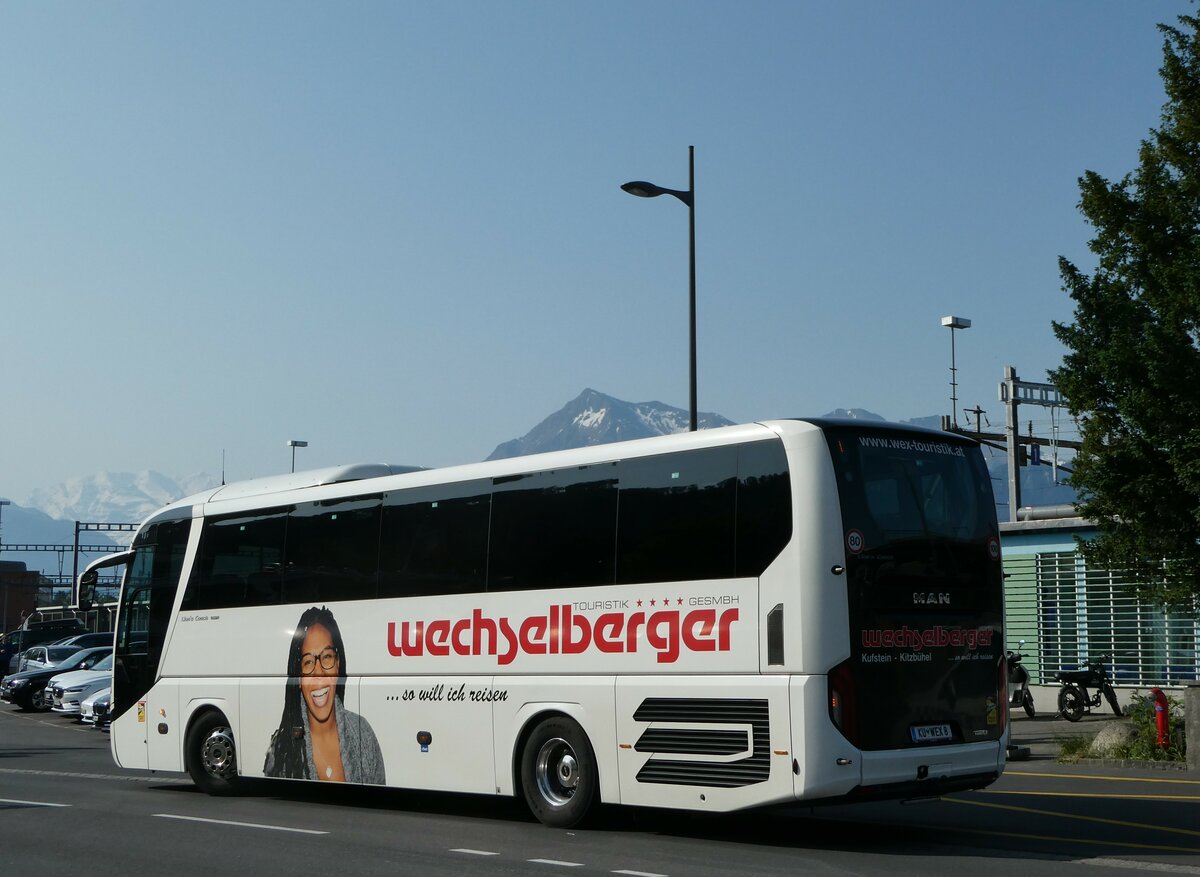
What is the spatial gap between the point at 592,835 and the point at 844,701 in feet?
9.30

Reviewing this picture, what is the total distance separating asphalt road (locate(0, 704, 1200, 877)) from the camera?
10695 millimetres

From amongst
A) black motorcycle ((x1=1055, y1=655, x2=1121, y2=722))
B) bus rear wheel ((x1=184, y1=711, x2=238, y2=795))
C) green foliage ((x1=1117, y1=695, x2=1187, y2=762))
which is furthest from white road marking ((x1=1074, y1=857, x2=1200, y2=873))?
black motorcycle ((x1=1055, y1=655, x2=1121, y2=722))

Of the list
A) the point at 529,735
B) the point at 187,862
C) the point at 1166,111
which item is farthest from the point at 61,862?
the point at 1166,111

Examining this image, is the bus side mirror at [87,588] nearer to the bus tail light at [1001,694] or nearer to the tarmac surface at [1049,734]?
the bus tail light at [1001,694]

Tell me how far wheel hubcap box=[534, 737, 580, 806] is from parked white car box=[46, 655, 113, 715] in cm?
2200

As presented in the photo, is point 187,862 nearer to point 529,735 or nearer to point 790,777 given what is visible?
point 529,735

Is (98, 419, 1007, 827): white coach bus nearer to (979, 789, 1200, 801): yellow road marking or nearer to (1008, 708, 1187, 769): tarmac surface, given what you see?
(979, 789, 1200, 801): yellow road marking

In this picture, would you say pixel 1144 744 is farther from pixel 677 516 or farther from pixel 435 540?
pixel 435 540

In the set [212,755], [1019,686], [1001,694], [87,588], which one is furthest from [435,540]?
[1019,686]

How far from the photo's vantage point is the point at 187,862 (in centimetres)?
1112

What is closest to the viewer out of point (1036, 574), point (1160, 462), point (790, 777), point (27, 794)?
point (790, 777)

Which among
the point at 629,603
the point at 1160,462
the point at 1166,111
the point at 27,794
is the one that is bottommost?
the point at 27,794

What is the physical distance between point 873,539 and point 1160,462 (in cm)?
851

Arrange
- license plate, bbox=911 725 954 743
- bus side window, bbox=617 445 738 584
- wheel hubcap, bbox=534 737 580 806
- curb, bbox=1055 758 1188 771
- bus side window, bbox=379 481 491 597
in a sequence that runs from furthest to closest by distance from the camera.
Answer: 1. curb, bbox=1055 758 1188 771
2. bus side window, bbox=379 481 491 597
3. wheel hubcap, bbox=534 737 580 806
4. bus side window, bbox=617 445 738 584
5. license plate, bbox=911 725 954 743
